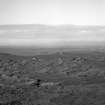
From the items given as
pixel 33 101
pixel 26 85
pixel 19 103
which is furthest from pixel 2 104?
pixel 26 85

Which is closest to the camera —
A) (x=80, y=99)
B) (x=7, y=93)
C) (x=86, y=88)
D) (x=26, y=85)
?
(x=80, y=99)

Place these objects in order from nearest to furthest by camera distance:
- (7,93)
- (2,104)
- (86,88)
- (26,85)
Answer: (2,104) < (7,93) < (86,88) < (26,85)

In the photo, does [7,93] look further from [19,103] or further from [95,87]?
[95,87]

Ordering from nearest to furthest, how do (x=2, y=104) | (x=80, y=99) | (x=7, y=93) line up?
(x=2, y=104) < (x=80, y=99) < (x=7, y=93)

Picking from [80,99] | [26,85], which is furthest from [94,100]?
[26,85]

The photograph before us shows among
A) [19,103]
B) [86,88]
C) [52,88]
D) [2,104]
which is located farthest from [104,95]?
[2,104]

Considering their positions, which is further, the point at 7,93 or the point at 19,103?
the point at 7,93

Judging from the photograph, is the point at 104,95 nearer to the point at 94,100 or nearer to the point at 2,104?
the point at 94,100

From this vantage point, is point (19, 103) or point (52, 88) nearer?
point (19, 103)
